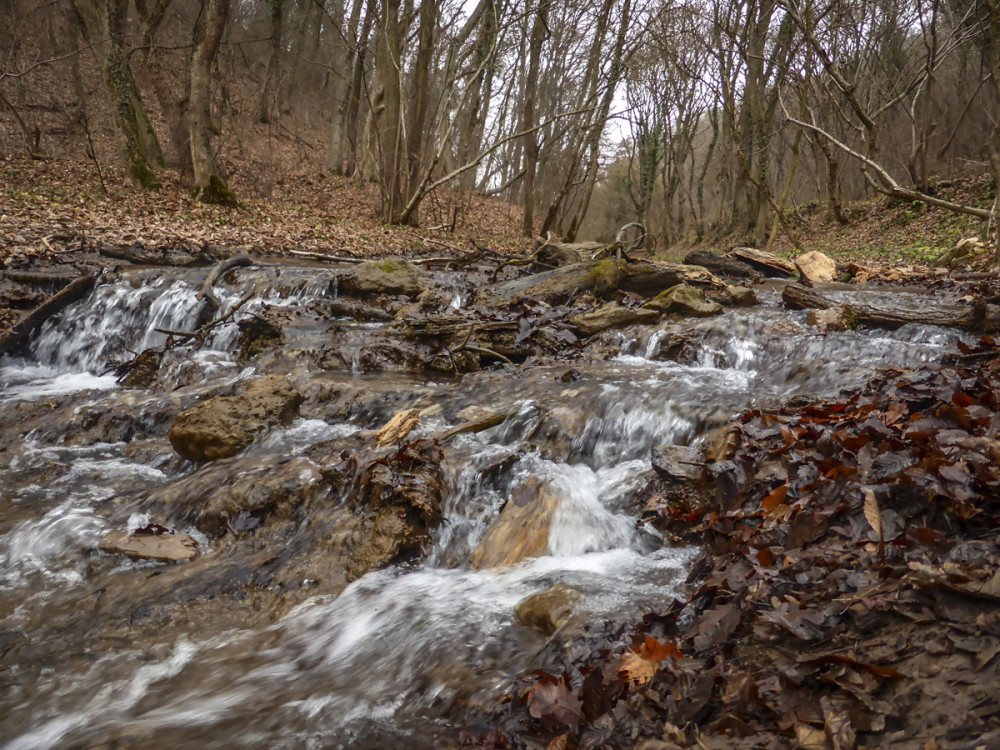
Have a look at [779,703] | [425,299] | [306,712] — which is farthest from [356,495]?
[425,299]

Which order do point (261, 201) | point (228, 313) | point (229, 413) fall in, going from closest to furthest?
1. point (229, 413)
2. point (228, 313)
3. point (261, 201)

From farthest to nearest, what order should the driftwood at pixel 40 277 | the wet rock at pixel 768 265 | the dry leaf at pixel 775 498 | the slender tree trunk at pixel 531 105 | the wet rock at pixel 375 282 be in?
the slender tree trunk at pixel 531 105
the wet rock at pixel 768 265
the wet rock at pixel 375 282
the driftwood at pixel 40 277
the dry leaf at pixel 775 498

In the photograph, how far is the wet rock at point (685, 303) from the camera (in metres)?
7.70

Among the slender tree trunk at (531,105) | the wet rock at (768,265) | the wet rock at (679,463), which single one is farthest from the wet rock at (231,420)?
the slender tree trunk at (531,105)

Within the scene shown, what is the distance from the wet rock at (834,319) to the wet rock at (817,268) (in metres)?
4.87

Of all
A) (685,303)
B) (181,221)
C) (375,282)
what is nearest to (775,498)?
(685,303)

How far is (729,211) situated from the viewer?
25281 mm

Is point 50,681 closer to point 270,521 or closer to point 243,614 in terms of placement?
point 243,614

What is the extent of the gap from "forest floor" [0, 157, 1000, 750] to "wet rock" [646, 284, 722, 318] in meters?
3.67

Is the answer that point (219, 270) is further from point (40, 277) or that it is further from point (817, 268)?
point (817, 268)

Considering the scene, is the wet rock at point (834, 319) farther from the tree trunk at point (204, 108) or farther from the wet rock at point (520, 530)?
the tree trunk at point (204, 108)

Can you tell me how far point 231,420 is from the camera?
521 cm

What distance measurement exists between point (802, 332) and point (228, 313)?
24.1ft

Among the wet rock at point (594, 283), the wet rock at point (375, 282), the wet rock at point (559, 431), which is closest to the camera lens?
the wet rock at point (559, 431)
